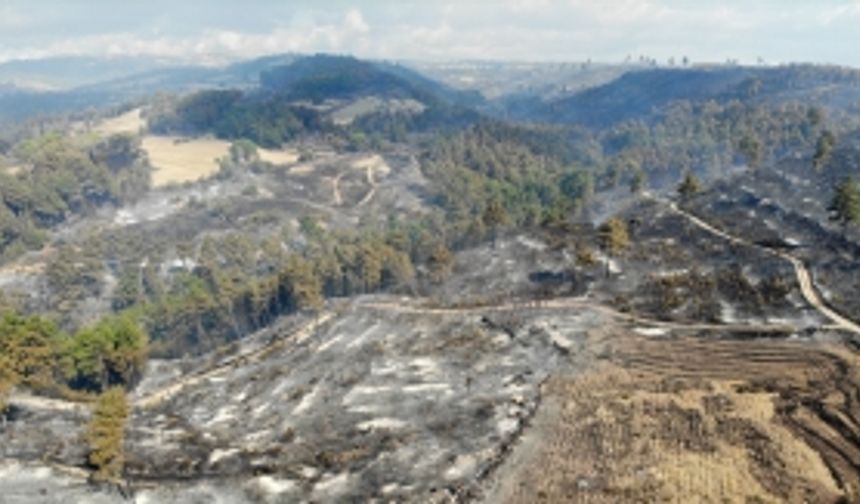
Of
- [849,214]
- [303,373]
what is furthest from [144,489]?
[849,214]

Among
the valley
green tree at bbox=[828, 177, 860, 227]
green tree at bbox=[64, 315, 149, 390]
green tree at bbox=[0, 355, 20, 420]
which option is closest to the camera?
the valley

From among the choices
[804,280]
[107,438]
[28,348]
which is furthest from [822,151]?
[28,348]

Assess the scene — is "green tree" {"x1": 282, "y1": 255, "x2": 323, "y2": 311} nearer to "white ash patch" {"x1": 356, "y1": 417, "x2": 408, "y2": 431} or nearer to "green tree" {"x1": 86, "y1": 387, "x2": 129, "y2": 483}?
"white ash patch" {"x1": 356, "y1": 417, "x2": 408, "y2": 431}

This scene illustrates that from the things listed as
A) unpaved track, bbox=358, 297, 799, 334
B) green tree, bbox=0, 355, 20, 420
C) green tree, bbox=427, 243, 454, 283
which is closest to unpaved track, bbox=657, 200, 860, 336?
unpaved track, bbox=358, 297, 799, 334

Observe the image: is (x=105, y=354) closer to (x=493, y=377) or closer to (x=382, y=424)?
(x=382, y=424)

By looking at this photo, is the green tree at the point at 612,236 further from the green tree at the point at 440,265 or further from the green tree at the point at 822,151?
the green tree at the point at 822,151

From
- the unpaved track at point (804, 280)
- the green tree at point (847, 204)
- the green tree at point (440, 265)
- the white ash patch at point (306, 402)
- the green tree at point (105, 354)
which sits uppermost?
the green tree at point (847, 204)

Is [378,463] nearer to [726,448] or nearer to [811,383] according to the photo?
[726,448]

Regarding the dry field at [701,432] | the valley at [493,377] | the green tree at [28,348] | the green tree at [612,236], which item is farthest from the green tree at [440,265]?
the green tree at [28,348]
